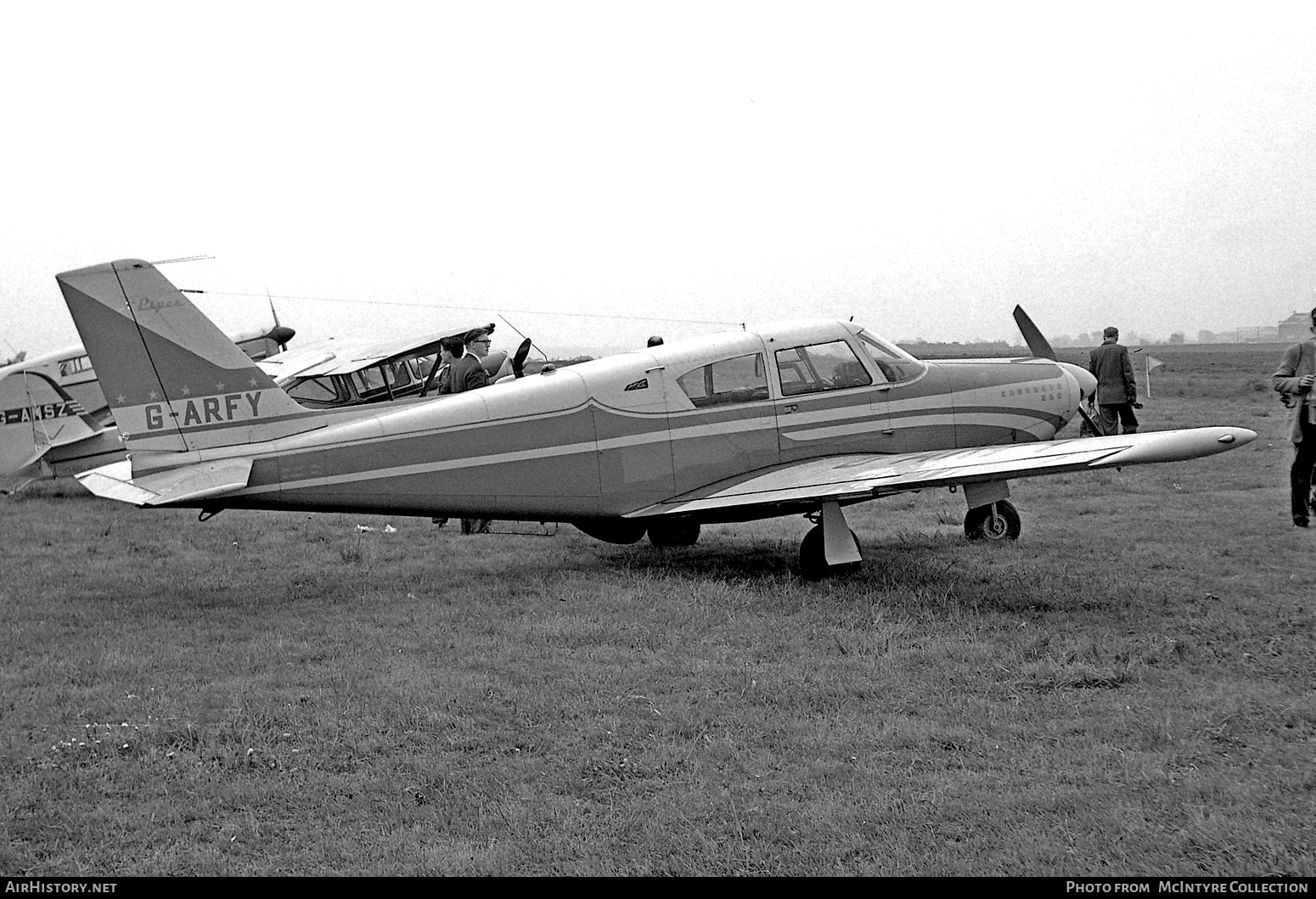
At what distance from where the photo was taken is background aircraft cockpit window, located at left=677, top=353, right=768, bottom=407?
10.0 meters

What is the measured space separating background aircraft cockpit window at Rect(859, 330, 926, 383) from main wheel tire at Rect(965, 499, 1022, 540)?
149 centimetres

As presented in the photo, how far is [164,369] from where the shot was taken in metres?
9.09

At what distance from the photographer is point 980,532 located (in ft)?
35.4

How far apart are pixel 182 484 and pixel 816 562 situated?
5.24 m

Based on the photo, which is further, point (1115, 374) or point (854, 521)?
point (1115, 374)

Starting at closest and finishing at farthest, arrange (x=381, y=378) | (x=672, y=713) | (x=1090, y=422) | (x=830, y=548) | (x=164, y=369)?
1. (x=672, y=713)
2. (x=164, y=369)
3. (x=830, y=548)
4. (x=1090, y=422)
5. (x=381, y=378)

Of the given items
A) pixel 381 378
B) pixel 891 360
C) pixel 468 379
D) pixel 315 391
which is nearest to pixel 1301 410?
pixel 891 360

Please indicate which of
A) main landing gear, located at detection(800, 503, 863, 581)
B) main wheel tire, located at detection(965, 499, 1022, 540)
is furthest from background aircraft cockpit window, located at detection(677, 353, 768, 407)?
main wheel tire, located at detection(965, 499, 1022, 540)

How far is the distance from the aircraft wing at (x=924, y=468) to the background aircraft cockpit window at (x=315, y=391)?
25.7 feet

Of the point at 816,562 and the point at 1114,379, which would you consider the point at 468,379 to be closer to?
the point at 816,562

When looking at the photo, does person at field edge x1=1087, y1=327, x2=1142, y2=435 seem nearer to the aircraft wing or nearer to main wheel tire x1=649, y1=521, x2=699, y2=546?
the aircraft wing

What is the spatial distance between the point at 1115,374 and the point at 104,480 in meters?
12.5
